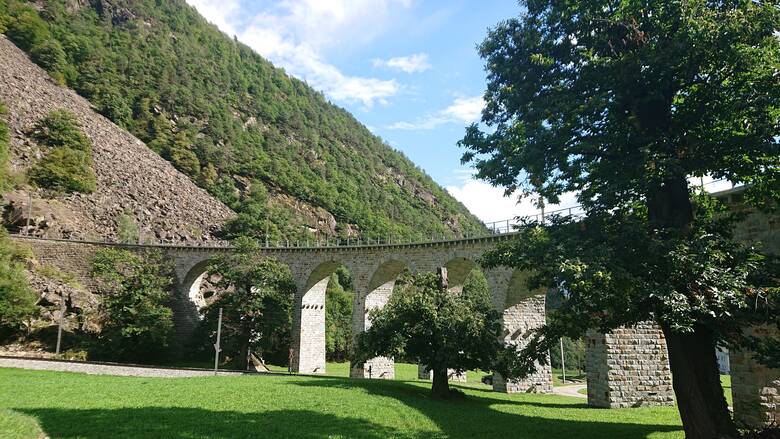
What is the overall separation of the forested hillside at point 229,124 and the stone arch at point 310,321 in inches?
749

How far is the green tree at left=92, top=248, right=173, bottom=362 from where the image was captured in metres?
35.6

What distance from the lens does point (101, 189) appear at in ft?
186

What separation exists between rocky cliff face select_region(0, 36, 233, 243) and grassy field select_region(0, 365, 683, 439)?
33.5m

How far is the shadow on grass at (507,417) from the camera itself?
1347 cm

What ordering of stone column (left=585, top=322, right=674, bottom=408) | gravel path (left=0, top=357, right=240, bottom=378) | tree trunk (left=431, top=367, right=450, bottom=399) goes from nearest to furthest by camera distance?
stone column (left=585, top=322, right=674, bottom=408) < tree trunk (left=431, top=367, right=450, bottom=399) < gravel path (left=0, top=357, right=240, bottom=378)

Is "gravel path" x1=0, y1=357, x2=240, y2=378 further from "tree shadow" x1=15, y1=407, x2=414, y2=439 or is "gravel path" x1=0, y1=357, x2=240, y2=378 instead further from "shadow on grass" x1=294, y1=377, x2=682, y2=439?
"tree shadow" x1=15, y1=407, x2=414, y2=439

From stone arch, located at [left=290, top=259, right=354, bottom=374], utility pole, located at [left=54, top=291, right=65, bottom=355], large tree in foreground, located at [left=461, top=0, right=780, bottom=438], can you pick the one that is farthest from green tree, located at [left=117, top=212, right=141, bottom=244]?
large tree in foreground, located at [left=461, top=0, right=780, bottom=438]

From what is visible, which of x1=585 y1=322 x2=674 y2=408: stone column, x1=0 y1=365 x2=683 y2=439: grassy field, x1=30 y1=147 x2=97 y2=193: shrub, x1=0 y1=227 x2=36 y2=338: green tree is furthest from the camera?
x1=30 y1=147 x2=97 y2=193: shrub

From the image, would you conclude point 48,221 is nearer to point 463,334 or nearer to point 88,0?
point 463,334

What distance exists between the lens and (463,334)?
19547 millimetres

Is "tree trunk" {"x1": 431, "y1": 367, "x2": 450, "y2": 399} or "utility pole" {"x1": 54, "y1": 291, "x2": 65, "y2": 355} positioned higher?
"utility pole" {"x1": 54, "y1": 291, "x2": 65, "y2": 355}

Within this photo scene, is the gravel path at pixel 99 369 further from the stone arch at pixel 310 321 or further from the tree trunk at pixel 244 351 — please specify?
the stone arch at pixel 310 321

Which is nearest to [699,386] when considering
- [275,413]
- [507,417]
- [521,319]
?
[507,417]

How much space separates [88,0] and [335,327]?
99.7 metres
